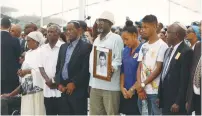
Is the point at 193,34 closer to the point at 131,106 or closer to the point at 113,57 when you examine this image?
the point at 113,57

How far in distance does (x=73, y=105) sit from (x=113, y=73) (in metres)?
0.81

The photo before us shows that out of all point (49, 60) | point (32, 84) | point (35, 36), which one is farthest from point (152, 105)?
point (35, 36)

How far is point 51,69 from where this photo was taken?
580 centimetres

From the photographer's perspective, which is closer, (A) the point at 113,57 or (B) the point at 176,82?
(B) the point at 176,82

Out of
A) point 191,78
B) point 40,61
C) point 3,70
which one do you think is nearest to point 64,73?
point 40,61

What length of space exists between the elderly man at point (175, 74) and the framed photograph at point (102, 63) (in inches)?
31.7

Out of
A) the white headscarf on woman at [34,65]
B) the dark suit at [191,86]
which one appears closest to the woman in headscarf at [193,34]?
the dark suit at [191,86]

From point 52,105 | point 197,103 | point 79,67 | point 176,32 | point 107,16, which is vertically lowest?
point 52,105

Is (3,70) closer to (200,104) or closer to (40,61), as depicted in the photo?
(40,61)

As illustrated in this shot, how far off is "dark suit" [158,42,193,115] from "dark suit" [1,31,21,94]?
3.09 meters

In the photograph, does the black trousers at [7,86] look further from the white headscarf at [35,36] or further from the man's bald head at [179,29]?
the man's bald head at [179,29]

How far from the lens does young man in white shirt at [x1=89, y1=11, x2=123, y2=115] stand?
16.8 ft

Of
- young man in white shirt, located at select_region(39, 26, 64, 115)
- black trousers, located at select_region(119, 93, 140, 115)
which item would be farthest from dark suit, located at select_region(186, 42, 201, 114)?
young man in white shirt, located at select_region(39, 26, 64, 115)

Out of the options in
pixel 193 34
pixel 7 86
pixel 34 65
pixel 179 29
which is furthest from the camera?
pixel 7 86
